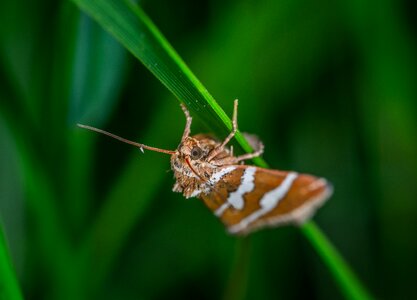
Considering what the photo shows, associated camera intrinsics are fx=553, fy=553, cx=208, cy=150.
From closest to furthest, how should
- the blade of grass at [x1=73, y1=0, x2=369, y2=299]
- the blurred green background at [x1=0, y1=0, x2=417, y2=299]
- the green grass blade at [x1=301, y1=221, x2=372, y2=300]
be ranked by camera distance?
the blade of grass at [x1=73, y1=0, x2=369, y2=299] < the green grass blade at [x1=301, y1=221, x2=372, y2=300] < the blurred green background at [x1=0, y1=0, x2=417, y2=299]

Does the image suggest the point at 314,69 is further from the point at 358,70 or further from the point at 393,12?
the point at 393,12

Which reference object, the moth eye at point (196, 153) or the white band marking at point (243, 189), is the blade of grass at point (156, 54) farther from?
the moth eye at point (196, 153)

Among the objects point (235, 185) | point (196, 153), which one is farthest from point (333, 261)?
point (196, 153)

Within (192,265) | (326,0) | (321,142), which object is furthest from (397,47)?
(192,265)

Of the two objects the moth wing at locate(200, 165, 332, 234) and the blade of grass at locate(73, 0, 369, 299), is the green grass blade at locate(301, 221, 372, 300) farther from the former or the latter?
the blade of grass at locate(73, 0, 369, 299)

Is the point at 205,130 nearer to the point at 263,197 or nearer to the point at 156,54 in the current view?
the point at 263,197

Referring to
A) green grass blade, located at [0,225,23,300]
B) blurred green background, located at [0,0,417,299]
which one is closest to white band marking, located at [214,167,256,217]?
blurred green background, located at [0,0,417,299]
